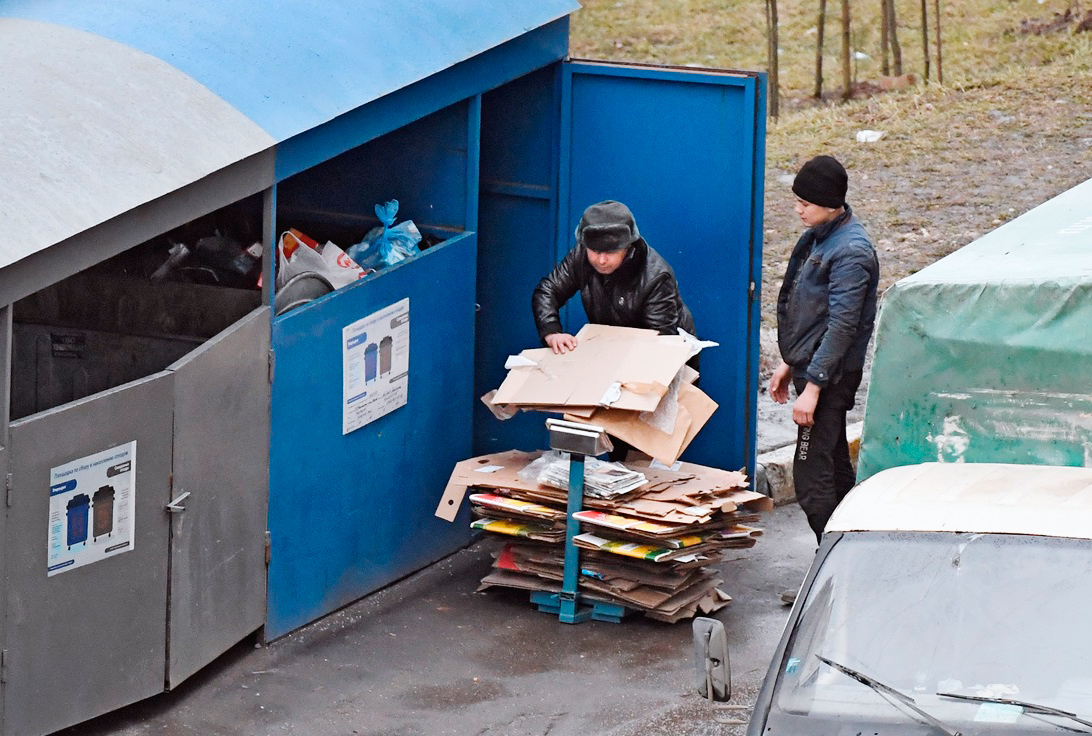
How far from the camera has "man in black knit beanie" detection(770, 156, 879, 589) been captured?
267 inches

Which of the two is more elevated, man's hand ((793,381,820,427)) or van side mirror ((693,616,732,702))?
man's hand ((793,381,820,427))

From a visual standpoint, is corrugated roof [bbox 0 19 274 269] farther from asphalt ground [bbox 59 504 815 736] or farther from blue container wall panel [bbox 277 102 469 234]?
asphalt ground [bbox 59 504 815 736]

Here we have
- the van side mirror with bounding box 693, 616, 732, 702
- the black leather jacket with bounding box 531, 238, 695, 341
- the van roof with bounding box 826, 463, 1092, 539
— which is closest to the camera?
the van side mirror with bounding box 693, 616, 732, 702

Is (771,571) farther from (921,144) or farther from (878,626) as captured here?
(921,144)

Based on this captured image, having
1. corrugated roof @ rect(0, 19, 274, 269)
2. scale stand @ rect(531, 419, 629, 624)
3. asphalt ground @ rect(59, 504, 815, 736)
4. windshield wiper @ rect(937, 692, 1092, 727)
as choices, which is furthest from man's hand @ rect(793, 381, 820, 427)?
windshield wiper @ rect(937, 692, 1092, 727)

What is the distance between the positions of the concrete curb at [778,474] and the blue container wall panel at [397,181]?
2277mm

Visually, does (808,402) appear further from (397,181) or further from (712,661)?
(712,661)

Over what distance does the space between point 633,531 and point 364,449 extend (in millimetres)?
1347

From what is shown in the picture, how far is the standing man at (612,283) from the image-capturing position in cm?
706

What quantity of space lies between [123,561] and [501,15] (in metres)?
3.51

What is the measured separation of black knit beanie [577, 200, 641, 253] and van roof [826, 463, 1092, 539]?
8.15ft

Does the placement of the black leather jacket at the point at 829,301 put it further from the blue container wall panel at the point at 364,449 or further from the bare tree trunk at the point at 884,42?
the bare tree trunk at the point at 884,42

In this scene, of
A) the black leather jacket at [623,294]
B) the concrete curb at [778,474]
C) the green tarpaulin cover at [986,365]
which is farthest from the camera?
the concrete curb at [778,474]

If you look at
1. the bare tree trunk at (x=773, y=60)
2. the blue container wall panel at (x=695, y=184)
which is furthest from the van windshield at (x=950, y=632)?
the bare tree trunk at (x=773, y=60)
